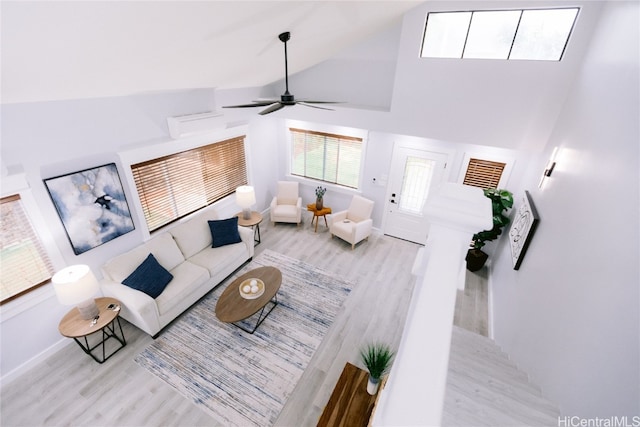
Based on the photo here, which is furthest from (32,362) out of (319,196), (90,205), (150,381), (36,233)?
(319,196)

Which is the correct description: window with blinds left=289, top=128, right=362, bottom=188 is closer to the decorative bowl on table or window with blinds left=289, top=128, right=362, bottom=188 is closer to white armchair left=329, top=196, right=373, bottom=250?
white armchair left=329, top=196, right=373, bottom=250

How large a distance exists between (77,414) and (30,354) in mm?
1054

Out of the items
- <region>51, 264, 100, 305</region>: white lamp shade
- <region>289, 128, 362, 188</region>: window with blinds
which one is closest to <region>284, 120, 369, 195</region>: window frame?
<region>289, 128, 362, 188</region>: window with blinds

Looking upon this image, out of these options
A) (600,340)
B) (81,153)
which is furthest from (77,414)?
(600,340)

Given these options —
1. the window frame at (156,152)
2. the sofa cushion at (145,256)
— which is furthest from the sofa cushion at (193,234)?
the window frame at (156,152)

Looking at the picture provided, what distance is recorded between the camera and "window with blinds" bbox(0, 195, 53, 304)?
2848mm

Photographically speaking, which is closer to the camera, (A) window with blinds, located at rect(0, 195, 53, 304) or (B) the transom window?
(A) window with blinds, located at rect(0, 195, 53, 304)

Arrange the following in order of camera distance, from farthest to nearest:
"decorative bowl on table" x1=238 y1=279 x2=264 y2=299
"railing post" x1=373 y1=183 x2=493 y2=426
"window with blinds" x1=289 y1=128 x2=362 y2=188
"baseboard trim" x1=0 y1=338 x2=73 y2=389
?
"window with blinds" x1=289 y1=128 x2=362 y2=188
"decorative bowl on table" x1=238 y1=279 x2=264 y2=299
"baseboard trim" x1=0 y1=338 x2=73 y2=389
"railing post" x1=373 y1=183 x2=493 y2=426

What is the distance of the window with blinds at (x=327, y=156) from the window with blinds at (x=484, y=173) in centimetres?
202

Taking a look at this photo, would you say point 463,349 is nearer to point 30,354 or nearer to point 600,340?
point 600,340

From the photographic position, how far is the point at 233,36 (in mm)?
2508

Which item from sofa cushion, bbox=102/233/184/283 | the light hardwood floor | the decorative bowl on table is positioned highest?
sofa cushion, bbox=102/233/184/283

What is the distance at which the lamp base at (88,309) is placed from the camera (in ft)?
10.5

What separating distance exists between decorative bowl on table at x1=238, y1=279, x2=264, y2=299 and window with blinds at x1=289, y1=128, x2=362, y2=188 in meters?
3.08
